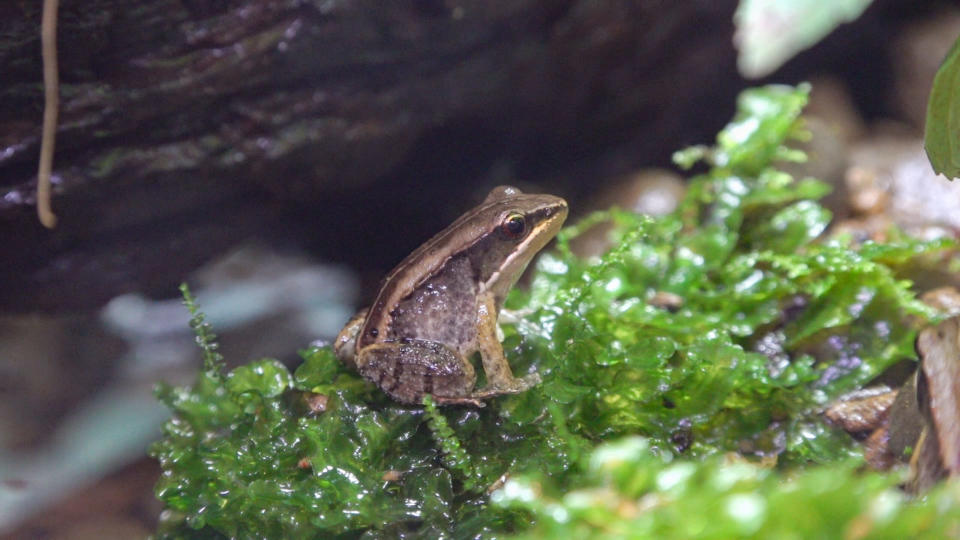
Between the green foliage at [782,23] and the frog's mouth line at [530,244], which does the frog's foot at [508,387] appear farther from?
the green foliage at [782,23]

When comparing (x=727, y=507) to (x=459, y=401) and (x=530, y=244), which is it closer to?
(x=459, y=401)

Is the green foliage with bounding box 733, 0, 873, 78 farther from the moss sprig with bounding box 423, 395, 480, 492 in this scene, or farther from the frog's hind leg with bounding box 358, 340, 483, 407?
the moss sprig with bounding box 423, 395, 480, 492

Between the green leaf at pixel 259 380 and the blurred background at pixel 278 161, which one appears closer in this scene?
the green leaf at pixel 259 380

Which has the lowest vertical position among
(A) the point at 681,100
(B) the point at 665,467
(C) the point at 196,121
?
(B) the point at 665,467

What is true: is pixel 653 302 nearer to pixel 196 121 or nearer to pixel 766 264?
pixel 766 264

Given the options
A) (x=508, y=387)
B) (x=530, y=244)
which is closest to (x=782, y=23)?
(x=530, y=244)

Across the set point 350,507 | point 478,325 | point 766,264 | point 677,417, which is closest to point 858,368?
point 766,264

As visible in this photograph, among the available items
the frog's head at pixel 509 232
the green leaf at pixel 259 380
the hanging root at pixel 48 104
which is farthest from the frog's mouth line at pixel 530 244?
the hanging root at pixel 48 104
